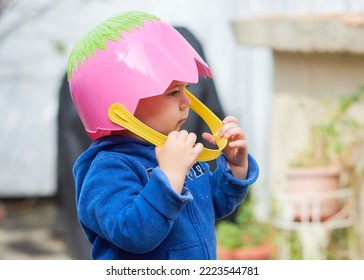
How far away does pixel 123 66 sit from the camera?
96.0 inches

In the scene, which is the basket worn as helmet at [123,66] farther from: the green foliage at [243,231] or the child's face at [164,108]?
the green foliage at [243,231]

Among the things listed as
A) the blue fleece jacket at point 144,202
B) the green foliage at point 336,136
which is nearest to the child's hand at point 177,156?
the blue fleece jacket at point 144,202

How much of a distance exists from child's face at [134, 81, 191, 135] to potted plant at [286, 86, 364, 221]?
293 cm

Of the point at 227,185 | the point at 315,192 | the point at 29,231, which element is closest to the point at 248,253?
the point at 315,192

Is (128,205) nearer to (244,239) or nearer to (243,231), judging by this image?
(244,239)

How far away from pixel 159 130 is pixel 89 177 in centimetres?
21

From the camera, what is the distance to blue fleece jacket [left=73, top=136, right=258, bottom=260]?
2.35 meters

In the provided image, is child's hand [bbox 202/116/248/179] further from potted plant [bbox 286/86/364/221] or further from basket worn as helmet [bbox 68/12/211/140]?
potted plant [bbox 286/86/364/221]

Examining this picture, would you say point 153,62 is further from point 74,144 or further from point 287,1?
point 287,1

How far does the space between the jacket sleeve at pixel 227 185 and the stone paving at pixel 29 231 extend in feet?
13.4

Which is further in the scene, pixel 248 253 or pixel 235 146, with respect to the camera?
pixel 248 253

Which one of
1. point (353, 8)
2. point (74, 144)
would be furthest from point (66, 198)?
point (353, 8)

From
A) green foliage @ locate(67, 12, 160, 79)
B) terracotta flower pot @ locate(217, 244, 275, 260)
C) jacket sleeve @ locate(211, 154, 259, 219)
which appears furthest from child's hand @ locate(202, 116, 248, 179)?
terracotta flower pot @ locate(217, 244, 275, 260)

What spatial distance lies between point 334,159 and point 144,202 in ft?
11.0
